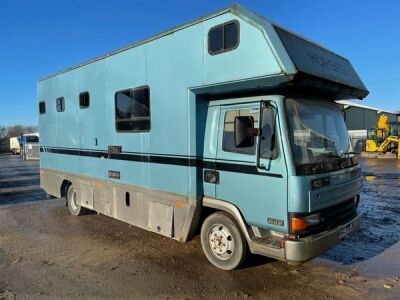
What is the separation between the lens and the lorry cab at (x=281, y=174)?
174 inches

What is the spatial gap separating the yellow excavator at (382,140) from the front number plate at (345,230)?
2730 centimetres

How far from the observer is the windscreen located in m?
4.61

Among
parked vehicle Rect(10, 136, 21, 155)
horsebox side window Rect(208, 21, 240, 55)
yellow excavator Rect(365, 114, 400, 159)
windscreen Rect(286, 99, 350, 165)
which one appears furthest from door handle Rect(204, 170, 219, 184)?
parked vehicle Rect(10, 136, 21, 155)

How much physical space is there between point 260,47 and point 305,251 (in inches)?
99.1

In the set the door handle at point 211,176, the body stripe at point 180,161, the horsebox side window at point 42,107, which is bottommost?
the door handle at point 211,176

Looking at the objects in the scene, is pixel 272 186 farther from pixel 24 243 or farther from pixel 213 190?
pixel 24 243

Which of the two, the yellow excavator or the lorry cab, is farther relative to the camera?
the yellow excavator

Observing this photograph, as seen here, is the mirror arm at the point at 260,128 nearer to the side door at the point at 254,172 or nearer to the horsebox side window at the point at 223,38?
the side door at the point at 254,172

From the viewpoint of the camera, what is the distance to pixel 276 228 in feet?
15.0

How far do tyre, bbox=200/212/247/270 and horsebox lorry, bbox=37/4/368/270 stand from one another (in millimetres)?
15

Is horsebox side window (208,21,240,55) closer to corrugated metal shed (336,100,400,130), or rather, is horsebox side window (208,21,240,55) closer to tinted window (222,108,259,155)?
tinted window (222,108,259,155)

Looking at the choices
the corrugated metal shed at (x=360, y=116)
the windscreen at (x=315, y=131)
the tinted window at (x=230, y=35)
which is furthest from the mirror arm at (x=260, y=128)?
the corrugated metal shed at (x=360, y=116)

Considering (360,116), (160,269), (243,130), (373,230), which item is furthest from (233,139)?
(360,116)

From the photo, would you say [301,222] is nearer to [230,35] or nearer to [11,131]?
[230,35]
